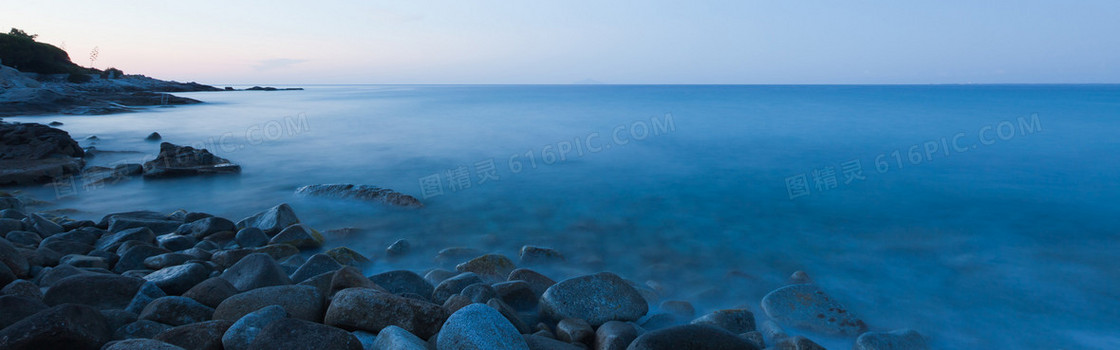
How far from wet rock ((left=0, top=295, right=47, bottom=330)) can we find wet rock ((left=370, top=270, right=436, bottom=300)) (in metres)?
1.86

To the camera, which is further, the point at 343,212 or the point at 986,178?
the point at 986,178

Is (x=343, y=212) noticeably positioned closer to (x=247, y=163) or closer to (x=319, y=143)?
(x=247, y=163)

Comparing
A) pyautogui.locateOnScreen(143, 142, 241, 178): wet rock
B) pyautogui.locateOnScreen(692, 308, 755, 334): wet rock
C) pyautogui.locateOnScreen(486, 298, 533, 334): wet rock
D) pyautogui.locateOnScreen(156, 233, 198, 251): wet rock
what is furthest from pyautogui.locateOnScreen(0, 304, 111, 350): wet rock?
pyautogui.locateOnScreen(143, 142, 241, 178): wet rock

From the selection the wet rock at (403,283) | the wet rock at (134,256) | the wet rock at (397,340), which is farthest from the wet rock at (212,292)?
the wet rock at (134,256)

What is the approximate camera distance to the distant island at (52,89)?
971 inches

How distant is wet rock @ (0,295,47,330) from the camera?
266cm

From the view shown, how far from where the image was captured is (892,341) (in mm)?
3850

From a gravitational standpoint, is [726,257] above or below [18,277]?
below

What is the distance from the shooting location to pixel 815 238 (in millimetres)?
6797

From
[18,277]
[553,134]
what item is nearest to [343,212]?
→ [18,277]

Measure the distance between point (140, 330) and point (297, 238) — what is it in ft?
9.92

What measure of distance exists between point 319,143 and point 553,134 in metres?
7.78

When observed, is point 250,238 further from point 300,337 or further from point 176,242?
point 300,337

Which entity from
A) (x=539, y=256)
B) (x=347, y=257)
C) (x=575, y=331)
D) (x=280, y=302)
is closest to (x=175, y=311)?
(x=280, y=302)
